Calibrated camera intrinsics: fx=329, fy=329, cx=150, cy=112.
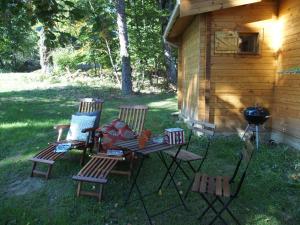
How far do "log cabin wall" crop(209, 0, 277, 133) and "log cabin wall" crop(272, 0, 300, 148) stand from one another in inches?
9.3

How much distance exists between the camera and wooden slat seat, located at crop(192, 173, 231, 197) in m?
3.42

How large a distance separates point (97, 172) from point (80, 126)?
1.62 metres

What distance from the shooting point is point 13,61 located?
34.1m

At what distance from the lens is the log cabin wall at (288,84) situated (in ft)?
21.2

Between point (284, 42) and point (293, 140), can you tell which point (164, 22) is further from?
point (293, 140)

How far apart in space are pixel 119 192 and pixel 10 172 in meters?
2.17

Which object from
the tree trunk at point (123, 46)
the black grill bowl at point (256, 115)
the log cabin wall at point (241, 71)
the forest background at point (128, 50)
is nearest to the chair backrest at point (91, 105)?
the log cabin wall at point (241, 71)

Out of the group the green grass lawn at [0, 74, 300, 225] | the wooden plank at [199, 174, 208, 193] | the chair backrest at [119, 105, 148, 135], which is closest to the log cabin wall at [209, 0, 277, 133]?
the green grass lawn at [0, 74, 300, 225]

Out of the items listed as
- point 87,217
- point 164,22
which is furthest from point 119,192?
point 164,22

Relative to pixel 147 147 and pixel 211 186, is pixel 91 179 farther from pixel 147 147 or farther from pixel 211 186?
pixel 211 186

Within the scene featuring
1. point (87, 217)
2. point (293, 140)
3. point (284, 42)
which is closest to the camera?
point (87, 217)

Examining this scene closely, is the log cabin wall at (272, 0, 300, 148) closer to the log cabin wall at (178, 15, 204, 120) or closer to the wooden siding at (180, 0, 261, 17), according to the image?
the wooden siding at (180, 0, 261, 17)

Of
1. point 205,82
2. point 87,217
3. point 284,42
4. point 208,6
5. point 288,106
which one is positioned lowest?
point 87,217

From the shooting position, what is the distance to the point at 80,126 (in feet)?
19.6
